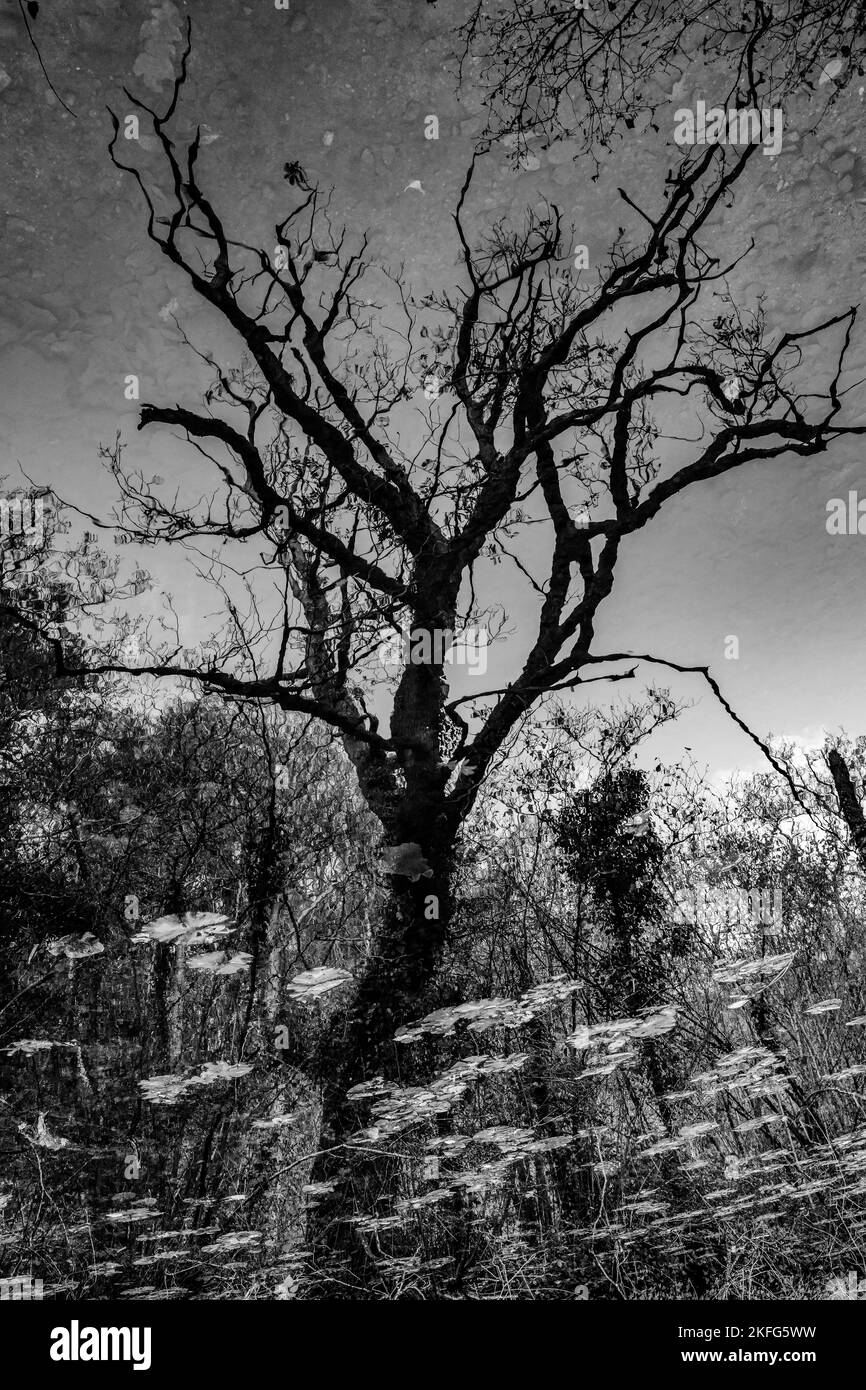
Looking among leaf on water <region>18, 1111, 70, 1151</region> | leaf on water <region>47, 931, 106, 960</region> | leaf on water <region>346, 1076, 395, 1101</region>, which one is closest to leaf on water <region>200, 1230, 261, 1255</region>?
leaf on water <region>346, 1076, 395, 1101</region>

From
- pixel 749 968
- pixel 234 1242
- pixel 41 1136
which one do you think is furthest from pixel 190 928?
pixel 749 968

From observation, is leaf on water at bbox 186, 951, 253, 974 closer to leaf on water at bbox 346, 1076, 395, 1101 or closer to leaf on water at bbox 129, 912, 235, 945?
leaf on water at bbox 129, 912, 235, 945

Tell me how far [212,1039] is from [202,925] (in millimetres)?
1071

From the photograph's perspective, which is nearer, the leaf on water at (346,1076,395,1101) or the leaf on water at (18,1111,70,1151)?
the leaf on water at (18,1111,70,1151)

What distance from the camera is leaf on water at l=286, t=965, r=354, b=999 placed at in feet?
17.1

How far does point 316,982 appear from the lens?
529 centimetres

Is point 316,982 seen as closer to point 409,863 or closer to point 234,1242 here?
point 409,863

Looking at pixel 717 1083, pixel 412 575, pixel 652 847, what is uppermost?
pixel 412 575

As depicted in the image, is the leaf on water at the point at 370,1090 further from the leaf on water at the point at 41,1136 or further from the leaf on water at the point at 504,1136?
the leaf on water at the point at 41,1136

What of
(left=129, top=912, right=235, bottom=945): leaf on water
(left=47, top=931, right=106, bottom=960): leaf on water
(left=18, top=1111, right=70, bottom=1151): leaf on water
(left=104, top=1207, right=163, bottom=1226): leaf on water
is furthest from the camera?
A: (left=47, top=931, right=106, bottom=960): leaf on water

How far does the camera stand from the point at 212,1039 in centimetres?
510

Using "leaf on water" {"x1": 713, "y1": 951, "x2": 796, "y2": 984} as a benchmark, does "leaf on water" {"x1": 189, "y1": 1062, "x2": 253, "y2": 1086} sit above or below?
below
